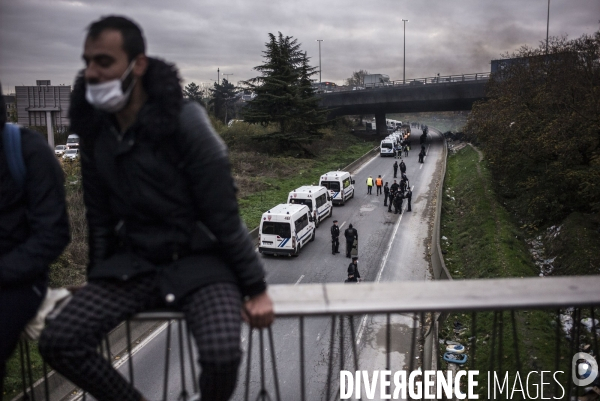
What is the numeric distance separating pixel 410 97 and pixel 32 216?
6778 cm

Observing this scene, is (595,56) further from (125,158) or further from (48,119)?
(125,158)

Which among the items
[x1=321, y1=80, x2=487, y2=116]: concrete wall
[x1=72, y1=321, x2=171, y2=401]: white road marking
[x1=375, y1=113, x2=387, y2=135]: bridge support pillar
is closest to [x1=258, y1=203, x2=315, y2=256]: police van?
[x1=72, y1=321, x2=171, y2=401]: white road marking

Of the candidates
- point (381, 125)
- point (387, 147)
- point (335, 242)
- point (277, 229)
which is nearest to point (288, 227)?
point (277, 229)

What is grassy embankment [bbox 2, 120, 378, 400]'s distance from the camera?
1830 cm

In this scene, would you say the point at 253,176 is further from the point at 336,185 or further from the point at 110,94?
the point at 110,94

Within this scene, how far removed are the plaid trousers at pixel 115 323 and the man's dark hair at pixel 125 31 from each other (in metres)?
1.13

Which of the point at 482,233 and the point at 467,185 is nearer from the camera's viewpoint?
the point at 482,233

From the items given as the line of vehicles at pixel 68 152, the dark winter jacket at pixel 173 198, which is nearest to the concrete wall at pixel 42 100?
the line of vehicles at pixel 68 152

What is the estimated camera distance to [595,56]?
2302 centimetres

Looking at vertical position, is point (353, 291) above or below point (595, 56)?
below

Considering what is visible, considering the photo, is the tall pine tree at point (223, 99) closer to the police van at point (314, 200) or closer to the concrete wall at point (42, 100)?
the police van at point (314, 200)

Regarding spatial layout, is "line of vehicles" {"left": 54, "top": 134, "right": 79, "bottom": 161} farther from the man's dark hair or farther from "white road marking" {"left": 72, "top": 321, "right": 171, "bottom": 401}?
the man's dark hair

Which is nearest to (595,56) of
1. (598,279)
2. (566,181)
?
(566,181)

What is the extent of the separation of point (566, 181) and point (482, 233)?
419 centimetres
